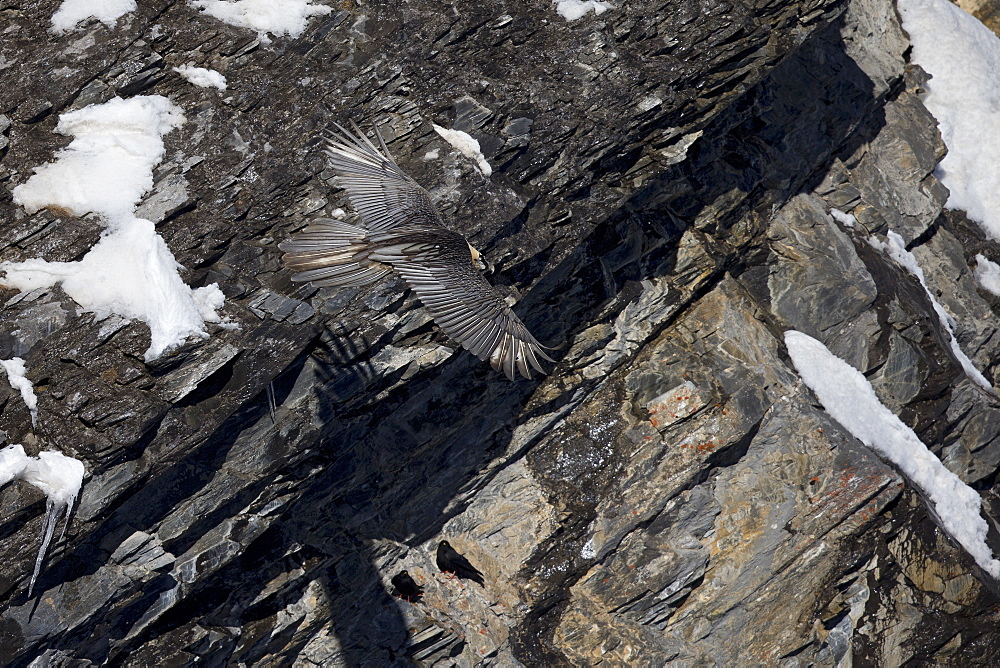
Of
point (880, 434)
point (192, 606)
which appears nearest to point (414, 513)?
point (192, 606)

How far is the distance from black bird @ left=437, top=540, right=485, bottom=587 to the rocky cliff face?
113mm

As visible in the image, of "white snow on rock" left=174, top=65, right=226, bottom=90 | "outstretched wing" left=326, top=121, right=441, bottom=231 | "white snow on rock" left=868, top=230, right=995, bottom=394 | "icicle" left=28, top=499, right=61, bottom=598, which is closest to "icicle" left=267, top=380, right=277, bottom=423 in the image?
"outstretched wing" left=326, top=121, right=441, bottom=231

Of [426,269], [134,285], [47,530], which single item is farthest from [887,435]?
[47,530]

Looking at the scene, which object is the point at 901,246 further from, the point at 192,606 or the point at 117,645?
the point at 117,645

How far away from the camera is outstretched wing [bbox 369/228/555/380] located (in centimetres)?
623

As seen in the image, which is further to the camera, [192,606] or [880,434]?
[880,434]

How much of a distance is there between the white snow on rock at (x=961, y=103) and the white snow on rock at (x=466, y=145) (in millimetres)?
6549

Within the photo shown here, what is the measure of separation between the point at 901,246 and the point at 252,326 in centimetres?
759

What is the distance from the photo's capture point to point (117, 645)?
6.30 metres

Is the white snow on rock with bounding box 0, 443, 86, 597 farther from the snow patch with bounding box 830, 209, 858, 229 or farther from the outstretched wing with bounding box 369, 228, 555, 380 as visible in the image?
the snow patch with bounding box 830, 209, 858, 229

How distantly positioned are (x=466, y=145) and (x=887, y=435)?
5.34 m

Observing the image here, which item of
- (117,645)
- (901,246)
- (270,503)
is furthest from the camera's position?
(901,246)

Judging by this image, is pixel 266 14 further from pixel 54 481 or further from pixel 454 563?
pixel 454 563

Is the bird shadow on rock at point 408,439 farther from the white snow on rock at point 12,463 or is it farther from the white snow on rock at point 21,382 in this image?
the white snow on rock at point 21,382
